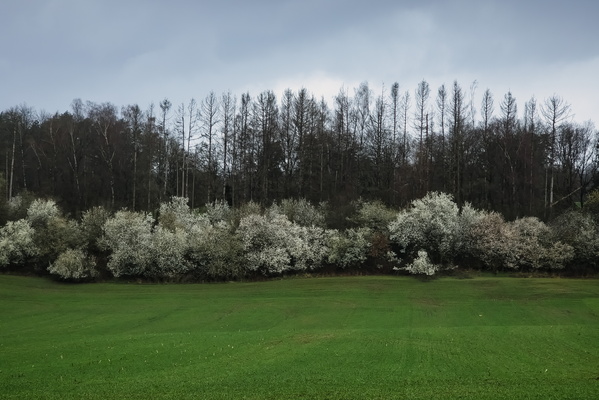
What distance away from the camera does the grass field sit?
43.6 ft

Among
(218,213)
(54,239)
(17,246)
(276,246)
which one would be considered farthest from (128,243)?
(276,246)

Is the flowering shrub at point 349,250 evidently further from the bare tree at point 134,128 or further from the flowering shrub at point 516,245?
the bare tree at point 134,128

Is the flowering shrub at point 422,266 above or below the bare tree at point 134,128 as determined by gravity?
below

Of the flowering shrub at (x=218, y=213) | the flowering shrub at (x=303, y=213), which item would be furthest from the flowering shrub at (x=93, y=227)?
the flowering shrub at (x=303, y=213)

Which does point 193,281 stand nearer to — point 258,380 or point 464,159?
point 258,380

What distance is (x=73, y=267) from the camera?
143ft

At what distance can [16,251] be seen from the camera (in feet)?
155

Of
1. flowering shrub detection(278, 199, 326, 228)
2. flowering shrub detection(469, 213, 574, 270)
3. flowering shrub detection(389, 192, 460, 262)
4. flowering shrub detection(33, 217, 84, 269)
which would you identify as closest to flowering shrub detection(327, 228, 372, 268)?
flowering shrub detection(389, 192, 460, 262)

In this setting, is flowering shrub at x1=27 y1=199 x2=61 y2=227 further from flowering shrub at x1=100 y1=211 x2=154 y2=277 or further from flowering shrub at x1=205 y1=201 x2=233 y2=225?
flowering shrub at x1=205 y1=201 x2=233 y2=225

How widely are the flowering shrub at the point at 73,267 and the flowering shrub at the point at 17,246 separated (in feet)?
15.9

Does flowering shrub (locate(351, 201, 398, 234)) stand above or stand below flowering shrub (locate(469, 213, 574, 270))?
above

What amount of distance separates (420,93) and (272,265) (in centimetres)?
3525

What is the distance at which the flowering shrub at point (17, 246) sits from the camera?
4700cm

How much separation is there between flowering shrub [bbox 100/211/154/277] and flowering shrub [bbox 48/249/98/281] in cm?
175
